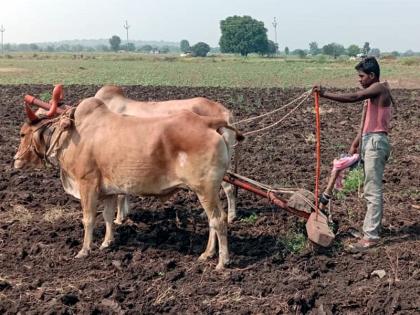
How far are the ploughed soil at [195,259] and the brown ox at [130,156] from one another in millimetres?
455

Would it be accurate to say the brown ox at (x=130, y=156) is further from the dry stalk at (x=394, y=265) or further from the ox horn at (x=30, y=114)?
the dry stalk at (x=394, y=265)

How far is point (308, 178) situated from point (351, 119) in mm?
8044

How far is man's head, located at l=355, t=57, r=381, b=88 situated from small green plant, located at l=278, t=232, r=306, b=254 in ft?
6.69

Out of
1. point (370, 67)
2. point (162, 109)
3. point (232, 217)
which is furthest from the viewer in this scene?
point (162, 109)

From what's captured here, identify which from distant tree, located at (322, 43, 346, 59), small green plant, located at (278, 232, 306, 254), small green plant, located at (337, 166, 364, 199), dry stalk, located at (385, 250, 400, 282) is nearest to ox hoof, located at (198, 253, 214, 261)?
small green plant, located at (278, 232, 306, 254)

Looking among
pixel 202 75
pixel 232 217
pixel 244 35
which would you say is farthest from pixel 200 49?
pixel 232 217

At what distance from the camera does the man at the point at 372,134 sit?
7211 mm

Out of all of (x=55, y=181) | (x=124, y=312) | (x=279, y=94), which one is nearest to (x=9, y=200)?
(x=55, y=181)

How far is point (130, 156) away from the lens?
7.29m

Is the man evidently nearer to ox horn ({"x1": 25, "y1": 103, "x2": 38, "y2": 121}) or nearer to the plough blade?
the plough blade

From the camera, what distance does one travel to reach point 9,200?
9859mm

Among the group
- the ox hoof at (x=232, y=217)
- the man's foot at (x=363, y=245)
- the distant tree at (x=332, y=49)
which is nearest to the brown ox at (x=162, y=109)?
the ox hoof at (x=232, y=217)

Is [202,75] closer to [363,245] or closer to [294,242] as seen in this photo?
[294,242]

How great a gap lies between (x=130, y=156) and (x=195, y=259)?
1455mm
